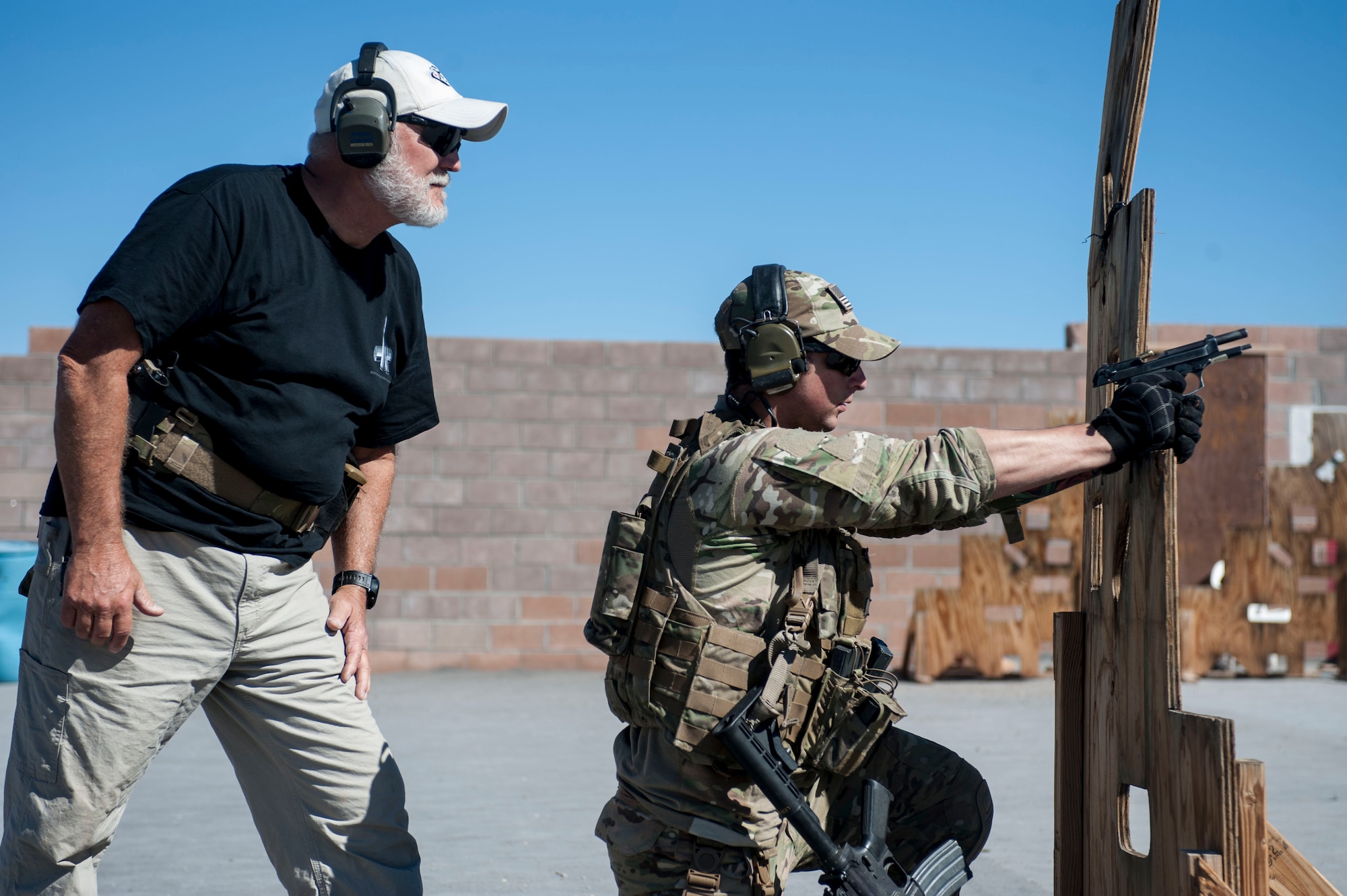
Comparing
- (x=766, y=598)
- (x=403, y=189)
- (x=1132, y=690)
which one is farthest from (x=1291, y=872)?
(x=403, y=189)

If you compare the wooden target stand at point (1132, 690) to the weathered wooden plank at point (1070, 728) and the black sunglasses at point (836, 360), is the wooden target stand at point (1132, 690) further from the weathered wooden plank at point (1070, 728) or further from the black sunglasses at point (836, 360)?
the black sunglasses at point (836, 360)

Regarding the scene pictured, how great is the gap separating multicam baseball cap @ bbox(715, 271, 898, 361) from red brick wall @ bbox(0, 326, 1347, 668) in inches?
249

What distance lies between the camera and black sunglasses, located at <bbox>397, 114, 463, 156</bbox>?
99.3 inches

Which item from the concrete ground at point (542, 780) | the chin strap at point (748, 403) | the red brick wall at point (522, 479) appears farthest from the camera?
the red brick wall at point (522, 479)

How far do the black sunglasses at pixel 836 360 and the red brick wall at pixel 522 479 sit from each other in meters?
6.38

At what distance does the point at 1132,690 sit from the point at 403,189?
1789mm

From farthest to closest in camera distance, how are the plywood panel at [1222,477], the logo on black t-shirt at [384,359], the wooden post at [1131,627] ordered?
1. the plywood panel at [1222,477]
2. the logo on black t-shirt at [384,359]
3. the wooden post at [1131,627]

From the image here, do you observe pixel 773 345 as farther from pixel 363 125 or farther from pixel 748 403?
pixel 363 125

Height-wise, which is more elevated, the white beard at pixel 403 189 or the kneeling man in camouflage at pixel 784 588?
the white beard at pixel 403 189

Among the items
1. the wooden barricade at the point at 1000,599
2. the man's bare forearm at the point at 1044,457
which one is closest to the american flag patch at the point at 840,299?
the man's bare forearm at the point at 1044,457

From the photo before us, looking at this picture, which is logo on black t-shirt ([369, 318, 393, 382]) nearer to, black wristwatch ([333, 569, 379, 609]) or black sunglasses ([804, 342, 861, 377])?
black wristwatch ([333, 569, 379, 609])

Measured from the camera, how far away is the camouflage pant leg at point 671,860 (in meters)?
2.23

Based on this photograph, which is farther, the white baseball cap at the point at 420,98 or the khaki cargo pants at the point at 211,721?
the white baseball cap at the point at 420,98

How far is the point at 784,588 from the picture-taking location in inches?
91.4
